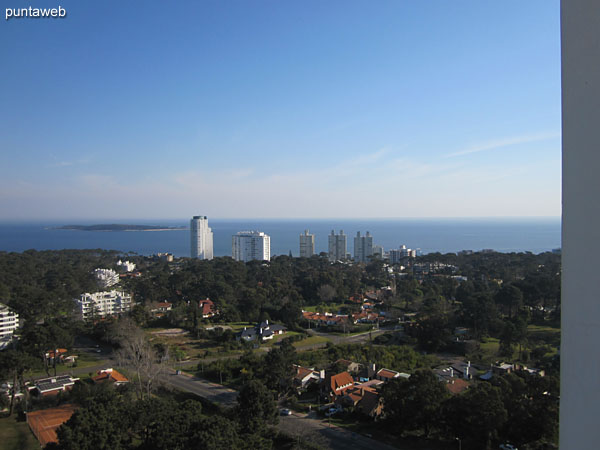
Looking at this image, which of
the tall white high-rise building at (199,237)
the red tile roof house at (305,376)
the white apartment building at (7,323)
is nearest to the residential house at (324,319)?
the red tile roof house at (305,376)

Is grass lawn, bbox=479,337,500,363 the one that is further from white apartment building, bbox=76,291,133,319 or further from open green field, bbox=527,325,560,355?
white apartment building, bbox=76,291,133,319

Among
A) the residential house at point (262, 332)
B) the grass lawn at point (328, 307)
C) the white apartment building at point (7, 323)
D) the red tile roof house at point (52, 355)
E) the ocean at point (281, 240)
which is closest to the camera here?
the red tile roof house at point (52, 355)

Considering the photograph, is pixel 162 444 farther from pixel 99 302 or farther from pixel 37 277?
pixel 37 277

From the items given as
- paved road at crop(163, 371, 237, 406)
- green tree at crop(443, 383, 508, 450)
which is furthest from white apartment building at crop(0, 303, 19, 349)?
green tree at crop(443, 383, 508, 450)

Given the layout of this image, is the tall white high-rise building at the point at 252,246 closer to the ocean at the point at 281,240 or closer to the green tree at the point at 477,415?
the ocean at the point at 281,240

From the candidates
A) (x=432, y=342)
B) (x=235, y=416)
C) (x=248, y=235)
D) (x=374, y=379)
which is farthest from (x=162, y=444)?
(x=248, y=235)

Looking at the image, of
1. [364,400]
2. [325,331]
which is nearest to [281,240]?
[325,331]
